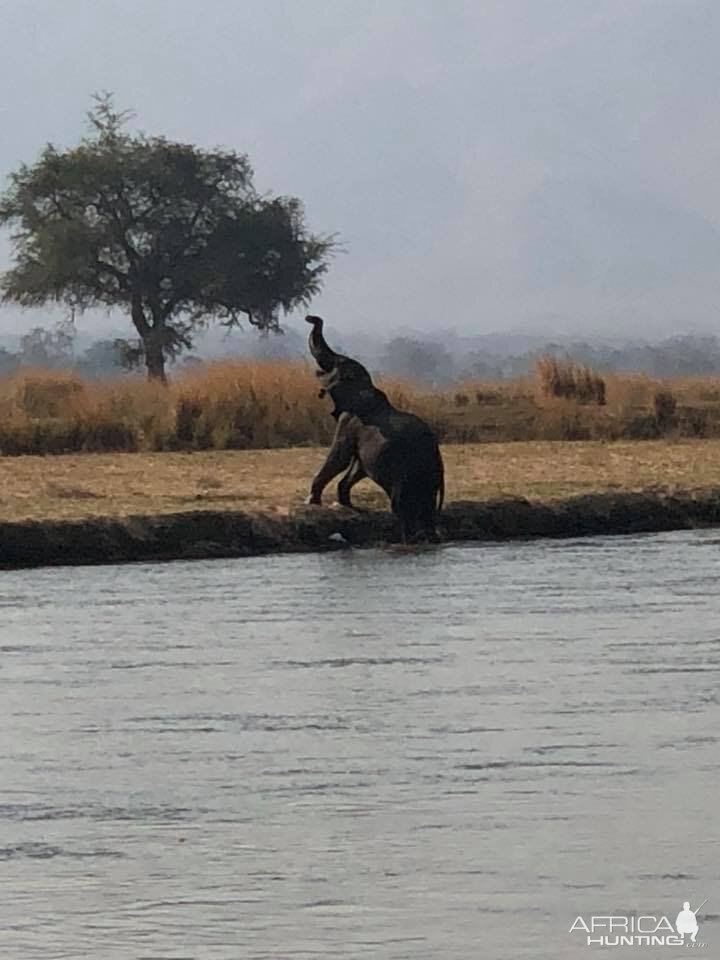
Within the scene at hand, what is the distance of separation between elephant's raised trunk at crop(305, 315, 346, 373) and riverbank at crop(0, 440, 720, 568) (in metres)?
1.06

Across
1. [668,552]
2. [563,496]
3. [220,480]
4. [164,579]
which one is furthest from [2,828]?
[220,480]

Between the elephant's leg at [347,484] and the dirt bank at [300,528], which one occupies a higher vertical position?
the elephant's leg at [347,484]

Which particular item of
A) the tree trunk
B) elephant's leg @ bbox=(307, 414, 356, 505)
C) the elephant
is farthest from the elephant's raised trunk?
the tree trunk

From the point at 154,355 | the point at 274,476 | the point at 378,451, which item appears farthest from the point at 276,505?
the point at 154,355

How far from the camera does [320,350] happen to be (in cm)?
1998

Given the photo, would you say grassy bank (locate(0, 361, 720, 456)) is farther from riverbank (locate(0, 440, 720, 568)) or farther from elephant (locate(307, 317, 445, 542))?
elephant (locate(307, 317, 445, 542))

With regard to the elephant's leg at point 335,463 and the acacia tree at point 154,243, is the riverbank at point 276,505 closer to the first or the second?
the elephant's leg at point 335,463

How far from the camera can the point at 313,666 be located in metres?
12.8

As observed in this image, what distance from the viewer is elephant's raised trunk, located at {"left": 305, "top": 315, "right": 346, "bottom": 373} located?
19812 millimetres

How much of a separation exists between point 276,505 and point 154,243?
1150 inches

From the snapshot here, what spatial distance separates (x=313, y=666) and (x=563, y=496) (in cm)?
748

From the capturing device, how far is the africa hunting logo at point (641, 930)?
25.0 feet

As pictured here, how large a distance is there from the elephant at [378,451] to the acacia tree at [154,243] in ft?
89.8

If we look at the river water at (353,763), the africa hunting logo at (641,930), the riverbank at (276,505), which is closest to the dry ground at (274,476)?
the riverbank at (276,505)
